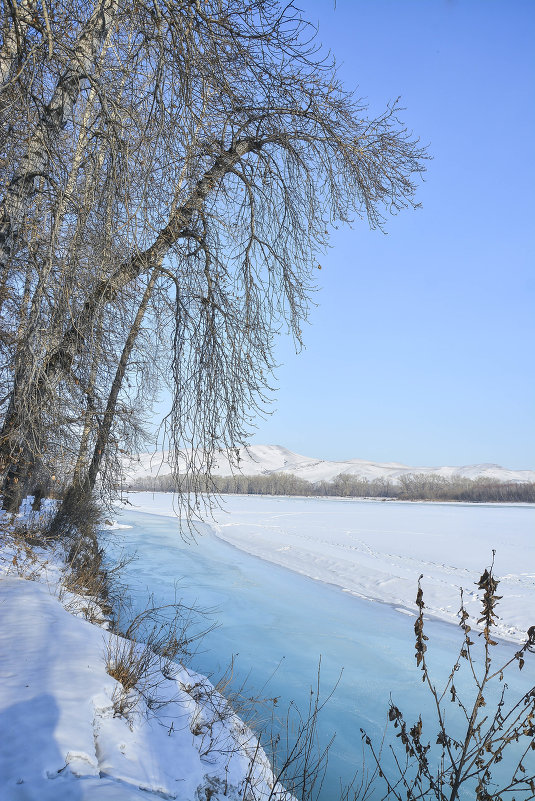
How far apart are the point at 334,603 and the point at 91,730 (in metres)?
7.83

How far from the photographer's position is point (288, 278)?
485 cm

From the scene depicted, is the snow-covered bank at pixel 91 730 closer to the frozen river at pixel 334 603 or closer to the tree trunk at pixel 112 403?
the frozen river at pixel 334 603

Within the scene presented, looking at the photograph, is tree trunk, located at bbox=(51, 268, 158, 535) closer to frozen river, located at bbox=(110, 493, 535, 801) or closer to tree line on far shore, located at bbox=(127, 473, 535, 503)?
frozen river, located at bbox=(110, 493, 535, 801)

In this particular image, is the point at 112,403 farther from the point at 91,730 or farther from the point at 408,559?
the point at 408,559

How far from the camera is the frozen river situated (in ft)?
18.3

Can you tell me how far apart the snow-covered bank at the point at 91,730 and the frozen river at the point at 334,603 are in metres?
1.48

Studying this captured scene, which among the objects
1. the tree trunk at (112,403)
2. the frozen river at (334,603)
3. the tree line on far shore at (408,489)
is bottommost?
the frozen river at (334,603)

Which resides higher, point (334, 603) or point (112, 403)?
point (112, 403)

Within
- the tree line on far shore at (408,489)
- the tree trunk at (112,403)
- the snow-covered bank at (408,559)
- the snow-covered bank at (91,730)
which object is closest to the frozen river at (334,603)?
the snow-covered bank at (408,559)

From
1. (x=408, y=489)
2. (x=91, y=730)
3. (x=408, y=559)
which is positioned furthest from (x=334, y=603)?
(x=408, y=489)

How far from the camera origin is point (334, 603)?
31.1 ft

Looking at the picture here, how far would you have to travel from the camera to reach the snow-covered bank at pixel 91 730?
194 cm

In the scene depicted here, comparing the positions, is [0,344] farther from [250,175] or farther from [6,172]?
[250,175]

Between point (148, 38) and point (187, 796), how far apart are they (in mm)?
4092
